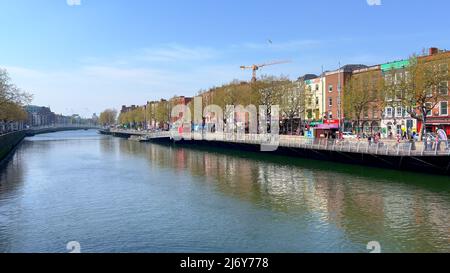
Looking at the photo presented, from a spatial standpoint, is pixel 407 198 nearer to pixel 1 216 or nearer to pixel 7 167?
pixel 1 216

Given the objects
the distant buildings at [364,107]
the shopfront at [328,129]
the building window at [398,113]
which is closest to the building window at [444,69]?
the distant buildings at [364,107]

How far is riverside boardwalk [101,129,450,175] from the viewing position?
38.8 meters

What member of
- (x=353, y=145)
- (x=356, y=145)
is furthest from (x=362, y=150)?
(x=353, y=145)

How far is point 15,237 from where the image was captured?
70.4ft

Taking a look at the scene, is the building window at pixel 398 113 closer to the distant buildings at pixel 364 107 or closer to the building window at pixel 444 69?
the distant buildings at pixel 364 107

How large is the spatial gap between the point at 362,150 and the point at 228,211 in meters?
24.0

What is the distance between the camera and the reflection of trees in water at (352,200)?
72.6 ft

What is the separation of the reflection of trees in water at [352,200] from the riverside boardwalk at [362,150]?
442cm

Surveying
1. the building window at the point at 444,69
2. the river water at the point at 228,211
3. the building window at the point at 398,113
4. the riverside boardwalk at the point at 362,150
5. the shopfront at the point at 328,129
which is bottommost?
the river water at the point at 228,211

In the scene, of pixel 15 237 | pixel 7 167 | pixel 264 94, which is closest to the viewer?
pixel 15 237

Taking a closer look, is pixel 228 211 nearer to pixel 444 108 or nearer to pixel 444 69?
pixel 444 69

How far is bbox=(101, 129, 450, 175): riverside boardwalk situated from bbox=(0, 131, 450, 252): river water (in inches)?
61.5
